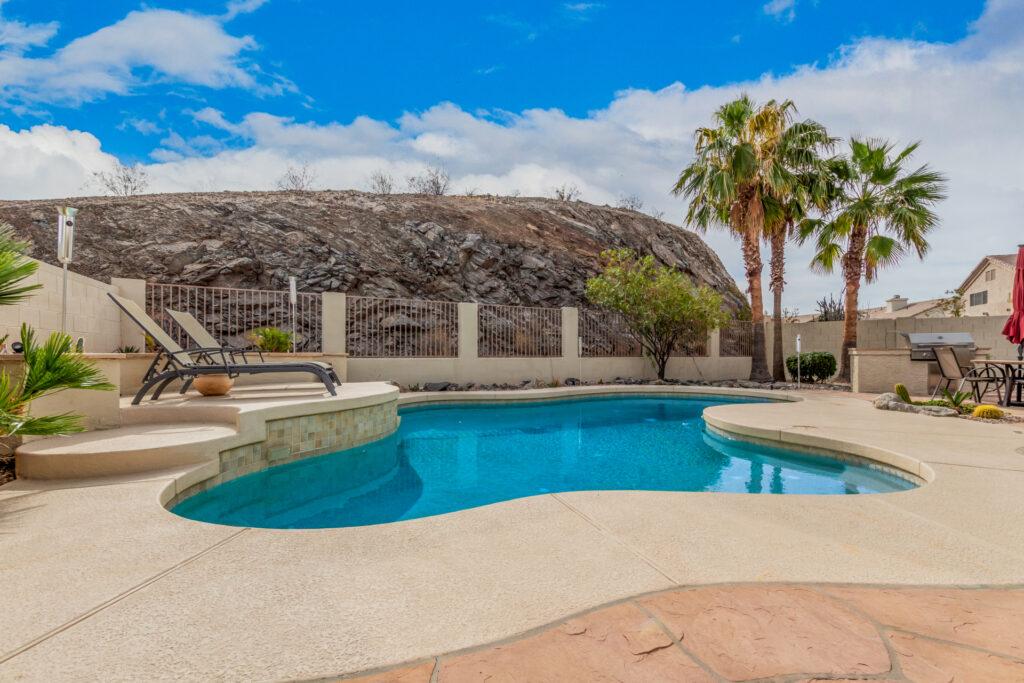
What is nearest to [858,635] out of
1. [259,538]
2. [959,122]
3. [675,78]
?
[259,538]

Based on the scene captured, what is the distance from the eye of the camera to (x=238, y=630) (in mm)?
1530

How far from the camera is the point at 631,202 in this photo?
2623cm

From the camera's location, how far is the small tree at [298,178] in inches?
831

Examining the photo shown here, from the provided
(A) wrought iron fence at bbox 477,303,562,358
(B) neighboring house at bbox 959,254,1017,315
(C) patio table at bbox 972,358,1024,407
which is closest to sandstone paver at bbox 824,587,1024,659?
(C) patio table at bbox 972,358,1024,407

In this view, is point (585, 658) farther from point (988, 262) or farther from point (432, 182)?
point (988, 262)

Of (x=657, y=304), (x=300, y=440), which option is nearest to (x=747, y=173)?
(x=657, y=304)

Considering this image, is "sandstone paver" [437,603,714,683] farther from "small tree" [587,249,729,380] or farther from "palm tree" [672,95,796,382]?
"palm tree" [672,95,796,382]

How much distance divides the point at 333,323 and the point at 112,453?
23.2 ft

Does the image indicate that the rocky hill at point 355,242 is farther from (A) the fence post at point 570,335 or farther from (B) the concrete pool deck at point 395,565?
(B) the concrete pool deck at point 395,565

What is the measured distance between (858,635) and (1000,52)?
37.1 ft

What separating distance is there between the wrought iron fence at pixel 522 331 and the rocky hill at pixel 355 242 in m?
4.27

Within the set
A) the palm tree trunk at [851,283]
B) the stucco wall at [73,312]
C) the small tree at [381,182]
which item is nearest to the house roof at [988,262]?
the palm tree trunk at [851,283]

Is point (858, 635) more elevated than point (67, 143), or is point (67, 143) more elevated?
point (67, 143)

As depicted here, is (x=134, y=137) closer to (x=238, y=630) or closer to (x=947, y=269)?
(x=238, y=630)
